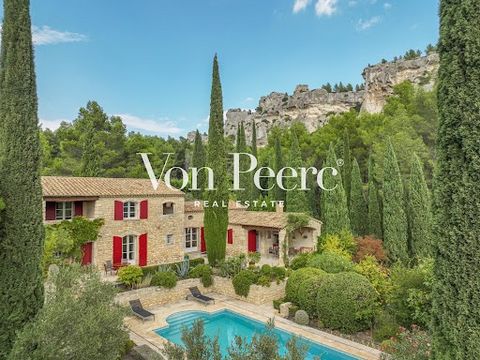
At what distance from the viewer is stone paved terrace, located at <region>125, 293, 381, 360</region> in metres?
10.6

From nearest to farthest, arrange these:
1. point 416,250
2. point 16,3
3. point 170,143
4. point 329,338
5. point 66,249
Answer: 1. point 16,3
2. point 329,338
3. point 66,249
4. point 416,250
5. point 170,143

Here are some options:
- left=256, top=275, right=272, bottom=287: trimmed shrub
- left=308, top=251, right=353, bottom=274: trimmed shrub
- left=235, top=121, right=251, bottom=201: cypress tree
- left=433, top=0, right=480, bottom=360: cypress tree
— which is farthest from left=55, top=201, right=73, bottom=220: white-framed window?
left=235, top=121, right=251, bottom=201: cypress tree

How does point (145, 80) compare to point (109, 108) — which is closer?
point (145, 80)

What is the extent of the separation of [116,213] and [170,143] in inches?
1107

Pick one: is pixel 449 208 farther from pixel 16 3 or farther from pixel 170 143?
pixel 170 143

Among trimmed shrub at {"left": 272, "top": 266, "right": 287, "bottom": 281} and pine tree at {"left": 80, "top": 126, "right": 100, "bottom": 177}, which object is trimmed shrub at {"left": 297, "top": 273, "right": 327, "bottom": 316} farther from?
pine tree at {"left": 80, "top": 126, "right": 100, "bottom": 177}

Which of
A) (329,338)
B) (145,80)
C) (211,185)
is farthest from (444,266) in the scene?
(145,80)

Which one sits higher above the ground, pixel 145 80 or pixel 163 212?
pixel 145 80

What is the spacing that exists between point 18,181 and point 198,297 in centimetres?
1066

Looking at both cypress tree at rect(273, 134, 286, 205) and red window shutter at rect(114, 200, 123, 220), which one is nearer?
red window shutter at rect(114, 200, 123, 220)

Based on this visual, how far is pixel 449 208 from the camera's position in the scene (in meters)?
5.36

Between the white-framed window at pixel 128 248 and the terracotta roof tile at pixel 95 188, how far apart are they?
2.93m

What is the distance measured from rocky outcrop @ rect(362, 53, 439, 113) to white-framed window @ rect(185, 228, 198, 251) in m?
43.9

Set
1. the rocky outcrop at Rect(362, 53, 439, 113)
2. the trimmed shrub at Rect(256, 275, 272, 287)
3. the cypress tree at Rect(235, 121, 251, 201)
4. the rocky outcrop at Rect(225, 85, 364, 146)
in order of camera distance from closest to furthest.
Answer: the trimmed shrub at Rect(256, 275, 272, 287)
the cypress tree at Rect(235, 121, 251, 201)
the rocky outcrop at Rect(362, 53, 439, 113)
the rocky outcrop at Rect(225, 85, 364, 146)
